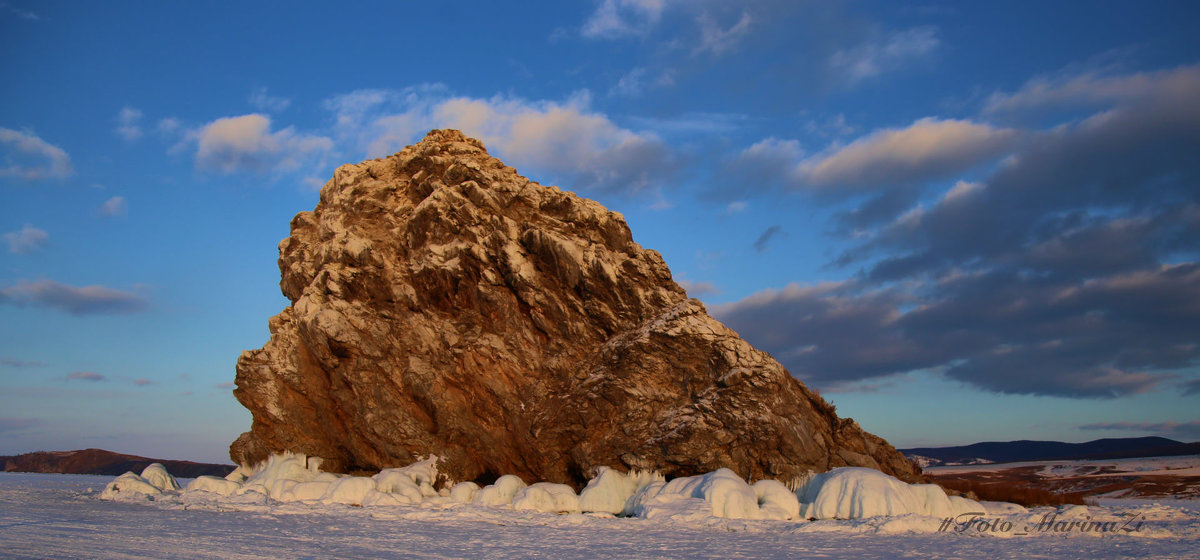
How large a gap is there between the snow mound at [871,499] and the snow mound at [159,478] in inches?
882

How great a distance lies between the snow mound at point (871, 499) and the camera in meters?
18.0

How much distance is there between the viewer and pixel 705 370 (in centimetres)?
2314

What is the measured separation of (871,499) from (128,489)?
2392 centimetres

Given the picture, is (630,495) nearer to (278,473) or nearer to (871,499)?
(871,499)

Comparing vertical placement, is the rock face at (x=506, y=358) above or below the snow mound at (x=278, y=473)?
above

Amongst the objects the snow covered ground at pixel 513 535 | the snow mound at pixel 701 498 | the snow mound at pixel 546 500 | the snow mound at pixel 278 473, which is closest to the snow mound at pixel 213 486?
the snow mound at pixel 278 473

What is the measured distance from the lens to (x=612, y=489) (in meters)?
21.5

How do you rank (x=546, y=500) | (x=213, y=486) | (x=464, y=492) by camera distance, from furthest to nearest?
(x=213, y=486)
(x=464, y=492)
(x=546, y=500)

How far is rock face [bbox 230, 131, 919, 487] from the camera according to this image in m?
22.6

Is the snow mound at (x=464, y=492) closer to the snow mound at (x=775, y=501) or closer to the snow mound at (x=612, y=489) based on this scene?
the snow mound at (x=612, y=489)

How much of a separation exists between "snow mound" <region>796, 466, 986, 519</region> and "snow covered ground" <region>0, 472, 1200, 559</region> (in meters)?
0.78

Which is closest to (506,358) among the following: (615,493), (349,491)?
(615,493)

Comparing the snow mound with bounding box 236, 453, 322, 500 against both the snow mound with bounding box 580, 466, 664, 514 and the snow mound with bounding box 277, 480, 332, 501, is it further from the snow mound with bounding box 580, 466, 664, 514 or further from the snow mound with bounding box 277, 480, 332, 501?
the snow mound with bounding box 580, 466, 664, 514

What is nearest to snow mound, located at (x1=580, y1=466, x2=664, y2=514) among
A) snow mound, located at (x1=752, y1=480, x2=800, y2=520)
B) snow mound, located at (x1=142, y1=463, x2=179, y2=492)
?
snow mound, located at (x1=752, y1=480, x2=800, y2=520)
